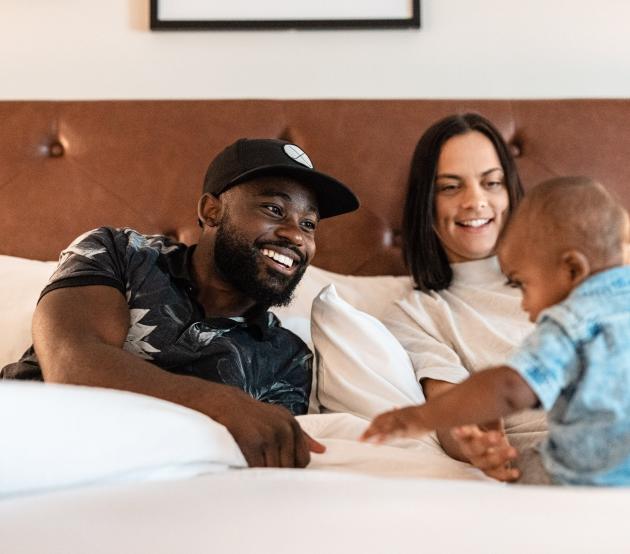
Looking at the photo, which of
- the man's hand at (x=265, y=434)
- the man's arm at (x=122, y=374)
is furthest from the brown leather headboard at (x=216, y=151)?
the man's hand at (x=265, y=434)

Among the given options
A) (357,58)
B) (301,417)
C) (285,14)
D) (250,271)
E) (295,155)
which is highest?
(285,14)

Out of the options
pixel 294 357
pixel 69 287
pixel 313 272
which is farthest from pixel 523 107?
pixel 69 287

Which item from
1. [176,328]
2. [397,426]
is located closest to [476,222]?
[176,328]

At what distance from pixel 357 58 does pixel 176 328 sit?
104 centimetres

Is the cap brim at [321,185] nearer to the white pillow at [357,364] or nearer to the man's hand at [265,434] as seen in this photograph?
the white pillow at [357,364]

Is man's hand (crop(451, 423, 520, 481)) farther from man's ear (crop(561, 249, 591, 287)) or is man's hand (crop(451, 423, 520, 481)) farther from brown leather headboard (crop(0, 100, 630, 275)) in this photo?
brown leather headboard (crop(0, 100, 630, 275))

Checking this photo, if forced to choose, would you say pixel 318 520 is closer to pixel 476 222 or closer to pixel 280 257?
pixel 280 257

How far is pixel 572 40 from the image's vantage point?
7.09ft

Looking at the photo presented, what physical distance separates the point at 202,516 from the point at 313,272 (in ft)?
4.05

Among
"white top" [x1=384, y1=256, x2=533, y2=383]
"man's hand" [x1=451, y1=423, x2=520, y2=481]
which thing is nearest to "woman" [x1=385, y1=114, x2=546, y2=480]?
"white top" [x1=384, y1=256, x2=533, y2=383]

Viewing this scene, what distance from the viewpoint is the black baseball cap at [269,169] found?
1528 mm

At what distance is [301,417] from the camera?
132 cm

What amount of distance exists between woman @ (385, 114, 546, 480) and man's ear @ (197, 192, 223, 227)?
42cm

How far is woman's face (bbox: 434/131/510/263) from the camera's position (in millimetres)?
1783
